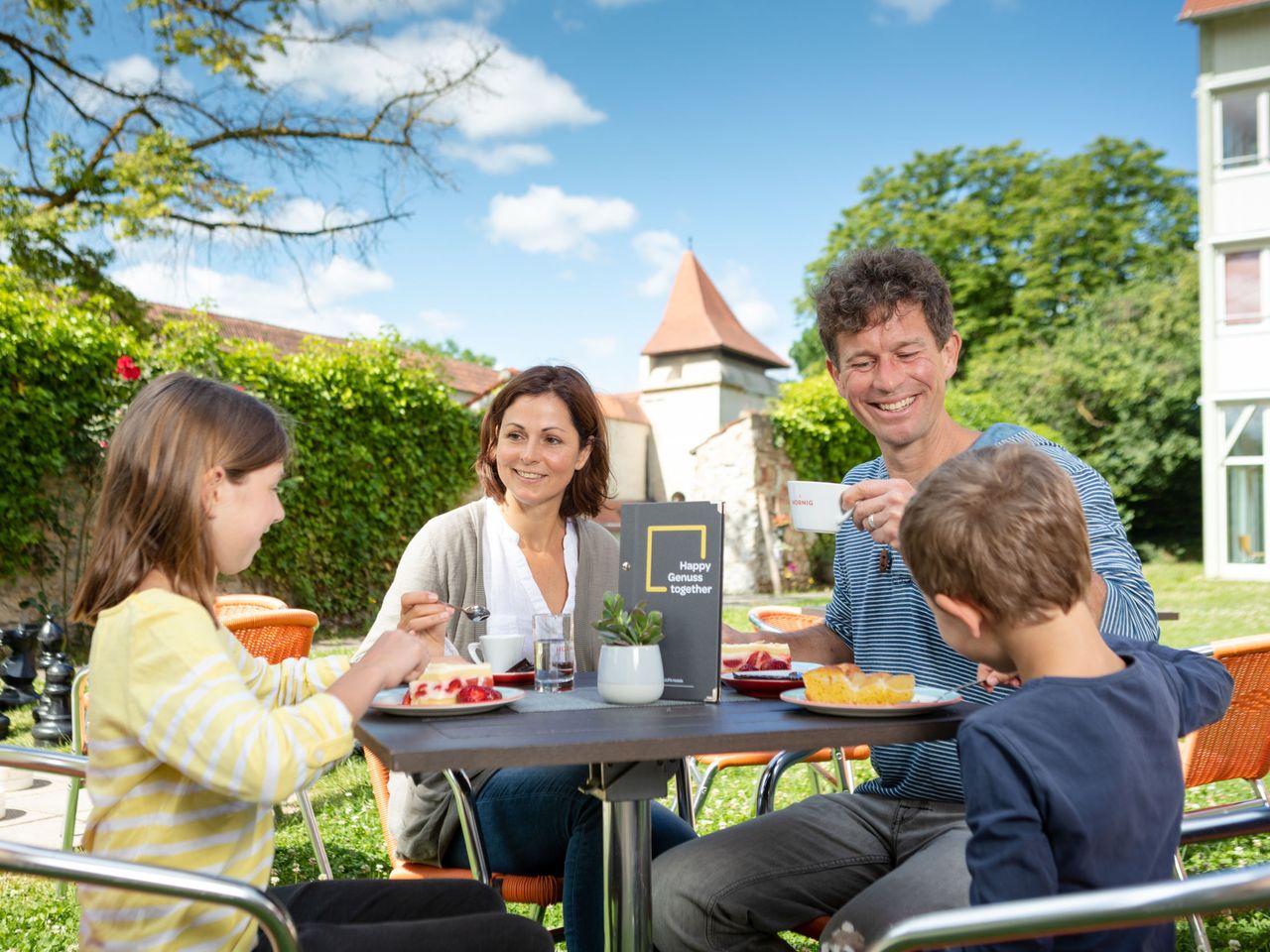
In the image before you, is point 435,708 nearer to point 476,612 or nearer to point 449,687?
point 449,687

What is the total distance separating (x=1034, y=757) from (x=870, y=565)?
43.1 inches

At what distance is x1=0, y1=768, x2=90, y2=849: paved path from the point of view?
425 centimetres

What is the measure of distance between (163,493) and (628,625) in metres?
0.81

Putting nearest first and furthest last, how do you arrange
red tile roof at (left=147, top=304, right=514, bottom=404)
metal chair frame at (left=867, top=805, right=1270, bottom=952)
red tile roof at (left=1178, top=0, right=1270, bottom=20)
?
metal chair frame at (left=867, top=805, right=1270, bottom=952) < red tile roof at (left=1178, top=0, right=1270, bottom=20) < red tile roof at (left=147, top=304, right=514, bottom=404)

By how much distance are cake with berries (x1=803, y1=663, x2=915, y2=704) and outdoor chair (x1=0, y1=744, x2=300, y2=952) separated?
0.90m

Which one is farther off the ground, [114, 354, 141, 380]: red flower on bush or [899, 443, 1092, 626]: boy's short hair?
[114, 354, 141, 380]: red flower on bush

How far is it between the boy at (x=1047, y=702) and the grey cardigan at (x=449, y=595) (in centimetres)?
109

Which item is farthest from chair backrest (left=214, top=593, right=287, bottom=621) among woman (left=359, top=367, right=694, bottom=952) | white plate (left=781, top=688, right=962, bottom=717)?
white plate (left=781, top=688, right=962, bottom=717)

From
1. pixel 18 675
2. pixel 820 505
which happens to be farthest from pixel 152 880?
pixel 18 675

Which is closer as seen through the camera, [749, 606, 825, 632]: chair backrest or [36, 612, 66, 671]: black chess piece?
[749, 606, 825, 632]: chair backrest

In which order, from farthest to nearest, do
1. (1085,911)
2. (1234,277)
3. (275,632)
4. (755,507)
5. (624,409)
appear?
1. (624,409)
2. (1234,277)
3. (755,507)
4. (275,632)
5. (1085,911)

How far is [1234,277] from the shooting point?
19750 mm

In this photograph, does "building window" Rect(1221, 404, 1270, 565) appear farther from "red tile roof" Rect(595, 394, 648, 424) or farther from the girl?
the girl

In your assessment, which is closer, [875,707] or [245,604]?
[875,707]
